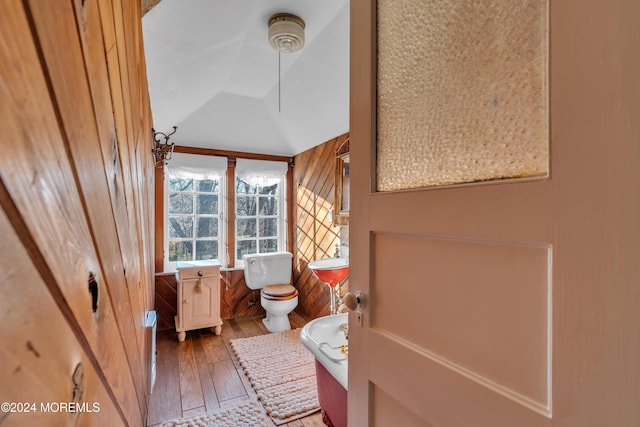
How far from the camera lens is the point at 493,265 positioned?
1.78 feet

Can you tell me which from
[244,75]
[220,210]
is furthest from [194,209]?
[244,75]

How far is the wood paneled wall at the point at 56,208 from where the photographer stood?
0.87 ft

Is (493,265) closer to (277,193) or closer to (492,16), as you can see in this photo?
(492,16)

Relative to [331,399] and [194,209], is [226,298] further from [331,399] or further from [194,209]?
→ [331,399]

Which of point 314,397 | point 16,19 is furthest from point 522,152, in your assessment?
point 314,397

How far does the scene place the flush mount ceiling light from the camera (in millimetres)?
1884

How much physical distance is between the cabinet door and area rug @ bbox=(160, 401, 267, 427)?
1292 millimetres

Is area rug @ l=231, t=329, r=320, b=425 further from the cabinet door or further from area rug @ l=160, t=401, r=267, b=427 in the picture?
the cabinet door

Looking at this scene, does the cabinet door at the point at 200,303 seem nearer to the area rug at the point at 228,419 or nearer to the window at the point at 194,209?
the window at the point at 194,209

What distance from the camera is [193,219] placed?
3.56m

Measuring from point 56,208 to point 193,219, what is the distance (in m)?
3.45

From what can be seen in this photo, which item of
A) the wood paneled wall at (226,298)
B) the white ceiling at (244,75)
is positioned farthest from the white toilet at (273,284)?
the white ceiling at (244,75)

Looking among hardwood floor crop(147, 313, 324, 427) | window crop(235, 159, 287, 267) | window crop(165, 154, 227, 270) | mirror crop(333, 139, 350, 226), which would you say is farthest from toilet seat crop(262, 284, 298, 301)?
mirror crop(333, 139, 350, 226)

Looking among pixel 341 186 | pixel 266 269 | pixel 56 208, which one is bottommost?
pixel 266 269
